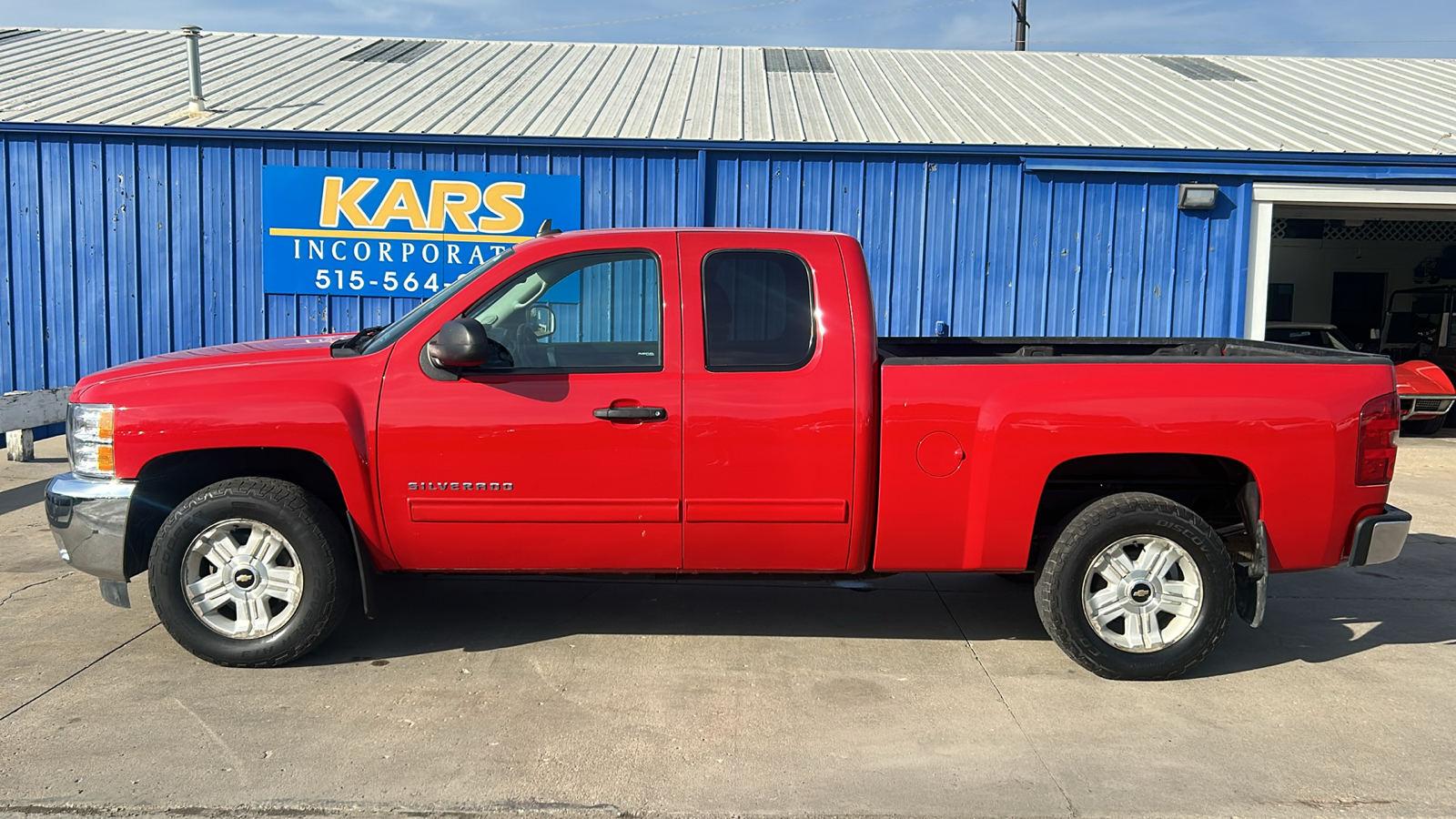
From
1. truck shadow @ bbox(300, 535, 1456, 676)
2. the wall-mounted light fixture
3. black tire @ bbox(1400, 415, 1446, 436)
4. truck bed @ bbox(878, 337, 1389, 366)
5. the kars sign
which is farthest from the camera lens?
black tire @ bbox(1400, 415, 1446, 436)

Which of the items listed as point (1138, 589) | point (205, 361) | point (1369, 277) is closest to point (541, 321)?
point (205, 361)

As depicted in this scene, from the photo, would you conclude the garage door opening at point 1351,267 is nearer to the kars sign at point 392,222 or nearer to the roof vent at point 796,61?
the roof vent at point 796,61

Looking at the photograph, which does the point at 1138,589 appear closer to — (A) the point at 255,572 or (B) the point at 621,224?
(A) the point at 255,572

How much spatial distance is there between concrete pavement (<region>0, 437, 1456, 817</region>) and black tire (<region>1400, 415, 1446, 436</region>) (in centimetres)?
842

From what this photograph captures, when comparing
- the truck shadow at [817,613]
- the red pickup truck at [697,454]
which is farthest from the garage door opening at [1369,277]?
the red pickup truck at [697,454]

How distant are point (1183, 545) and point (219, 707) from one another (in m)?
3.89

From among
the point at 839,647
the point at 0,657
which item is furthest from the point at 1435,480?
the point at 0,657

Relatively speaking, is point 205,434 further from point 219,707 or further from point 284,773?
point 284,773

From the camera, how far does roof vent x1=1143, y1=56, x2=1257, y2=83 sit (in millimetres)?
13859

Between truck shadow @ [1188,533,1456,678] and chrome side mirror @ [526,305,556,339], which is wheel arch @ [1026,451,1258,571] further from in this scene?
chrome side mirror @ [526,305,556,339]

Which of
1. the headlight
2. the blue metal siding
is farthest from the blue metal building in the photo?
the headlight

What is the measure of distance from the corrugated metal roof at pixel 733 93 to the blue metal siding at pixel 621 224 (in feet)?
0.96

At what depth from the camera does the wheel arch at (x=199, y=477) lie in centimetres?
421

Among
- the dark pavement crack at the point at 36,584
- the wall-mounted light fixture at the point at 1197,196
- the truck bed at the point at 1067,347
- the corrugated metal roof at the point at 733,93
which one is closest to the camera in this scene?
the dark pavement crack at the point at 36,584
